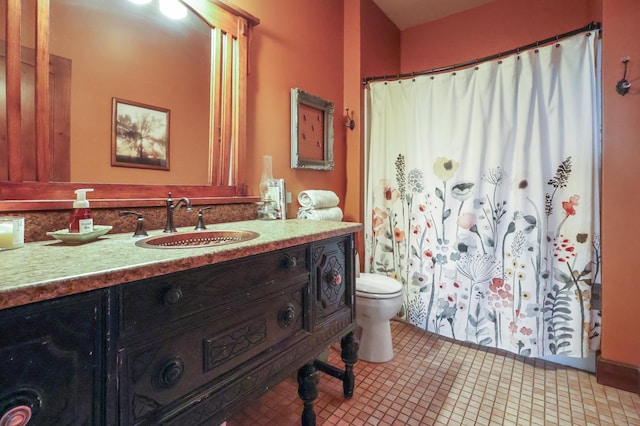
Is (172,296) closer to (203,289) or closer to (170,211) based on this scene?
(203,289)

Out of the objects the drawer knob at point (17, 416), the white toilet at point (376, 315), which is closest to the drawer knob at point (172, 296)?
the drawer knob at point (17, 416)

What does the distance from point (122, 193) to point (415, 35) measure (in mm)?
2826

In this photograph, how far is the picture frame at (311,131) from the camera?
191cm

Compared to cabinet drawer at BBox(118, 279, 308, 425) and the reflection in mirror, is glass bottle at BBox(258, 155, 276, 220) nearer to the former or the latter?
cabinet drawer at BBox(118, 279, 308, 425)

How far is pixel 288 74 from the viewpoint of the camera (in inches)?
73.9

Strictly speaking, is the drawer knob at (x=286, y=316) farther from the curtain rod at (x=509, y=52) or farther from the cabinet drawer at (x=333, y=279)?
the curtain rod at (x=509, y=52)

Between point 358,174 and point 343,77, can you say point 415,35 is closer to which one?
point 343,77

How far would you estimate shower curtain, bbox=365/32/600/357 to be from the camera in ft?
5.49

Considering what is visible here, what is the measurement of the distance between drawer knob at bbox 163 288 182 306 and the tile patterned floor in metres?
0.99

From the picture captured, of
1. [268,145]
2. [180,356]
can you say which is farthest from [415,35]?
[180,356]

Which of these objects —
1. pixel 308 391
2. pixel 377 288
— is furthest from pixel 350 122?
pixel 308 391

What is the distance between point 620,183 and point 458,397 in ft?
4.47

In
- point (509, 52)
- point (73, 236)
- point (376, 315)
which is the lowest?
point (376, 315)

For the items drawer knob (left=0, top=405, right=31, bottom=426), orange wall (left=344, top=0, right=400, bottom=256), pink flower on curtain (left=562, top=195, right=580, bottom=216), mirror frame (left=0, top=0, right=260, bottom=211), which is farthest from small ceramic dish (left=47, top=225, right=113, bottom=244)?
pink flower on curtain (left=562, top=195, right=580, bottom=216)
